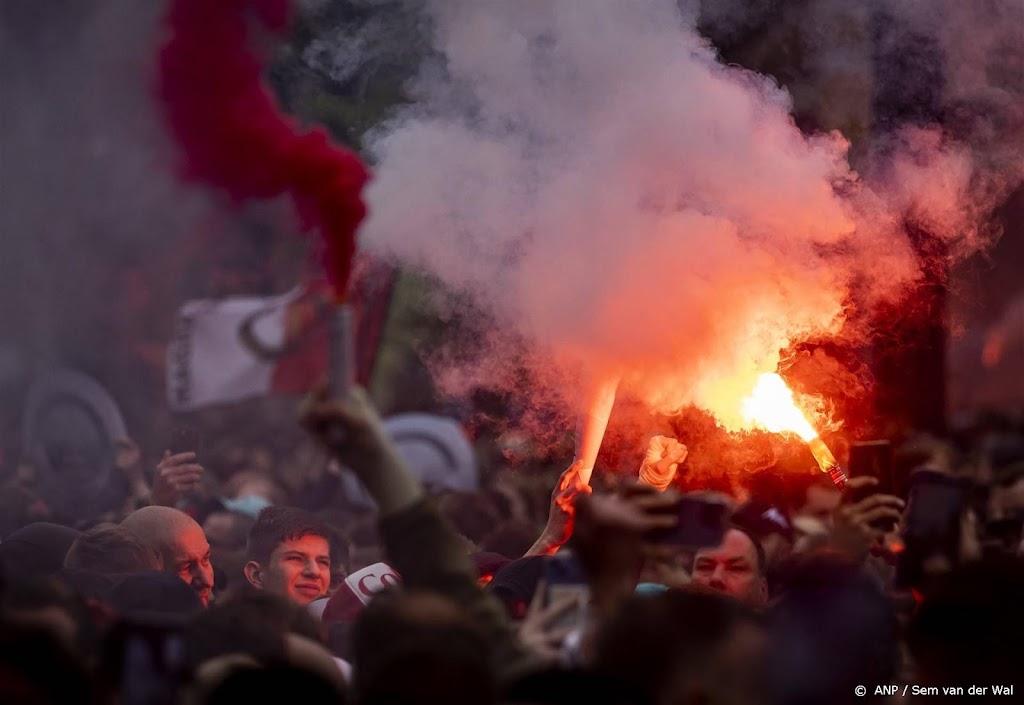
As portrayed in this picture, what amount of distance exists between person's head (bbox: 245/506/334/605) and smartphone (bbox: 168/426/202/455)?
4.58 feet

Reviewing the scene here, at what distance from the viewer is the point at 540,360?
6484 millimetres

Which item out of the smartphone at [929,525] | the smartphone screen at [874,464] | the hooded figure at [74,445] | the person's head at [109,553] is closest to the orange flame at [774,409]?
the smartphone at [929,525]

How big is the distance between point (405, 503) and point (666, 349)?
2.56 meters

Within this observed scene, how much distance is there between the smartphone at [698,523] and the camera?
14.2 feet

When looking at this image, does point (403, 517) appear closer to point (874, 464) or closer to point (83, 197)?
point (874, 464)

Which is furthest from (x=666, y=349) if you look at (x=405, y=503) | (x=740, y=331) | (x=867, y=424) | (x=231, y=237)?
(x=231, y=237)

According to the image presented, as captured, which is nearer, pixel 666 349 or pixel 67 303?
pixel 666 349

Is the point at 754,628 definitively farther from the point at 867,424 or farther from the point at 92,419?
the point at 92,419

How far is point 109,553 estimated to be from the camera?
228 inches

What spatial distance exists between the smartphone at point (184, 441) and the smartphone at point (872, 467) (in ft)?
12.7

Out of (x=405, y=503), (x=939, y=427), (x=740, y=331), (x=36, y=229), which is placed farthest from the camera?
(x=36, y=229)

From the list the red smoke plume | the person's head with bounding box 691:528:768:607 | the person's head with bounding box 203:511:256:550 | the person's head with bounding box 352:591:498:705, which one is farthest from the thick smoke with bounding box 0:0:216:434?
the person's head with bounding box 352:591:498:705

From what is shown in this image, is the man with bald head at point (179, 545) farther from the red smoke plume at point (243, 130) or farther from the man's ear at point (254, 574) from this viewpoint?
the red smoke plume at point (243, 130)

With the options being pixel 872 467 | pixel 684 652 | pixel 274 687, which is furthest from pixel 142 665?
pixel 872 467
